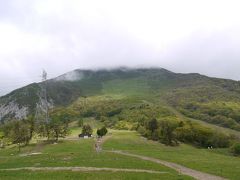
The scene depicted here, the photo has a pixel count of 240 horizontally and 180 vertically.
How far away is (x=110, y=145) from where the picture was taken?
114 meters

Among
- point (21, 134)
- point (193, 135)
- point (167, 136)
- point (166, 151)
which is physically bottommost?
point (166, 151)

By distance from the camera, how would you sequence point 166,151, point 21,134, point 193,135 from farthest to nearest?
point 193,135 → point 21,134 → point 166,151

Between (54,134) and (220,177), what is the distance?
284ft

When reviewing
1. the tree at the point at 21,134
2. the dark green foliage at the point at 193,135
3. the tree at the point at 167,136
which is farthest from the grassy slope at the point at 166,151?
the tree at the point at 21,134

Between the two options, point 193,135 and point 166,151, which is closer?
point 166,151

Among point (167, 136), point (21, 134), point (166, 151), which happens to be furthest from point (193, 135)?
point (21, 134)

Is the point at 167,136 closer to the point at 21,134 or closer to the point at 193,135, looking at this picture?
the point at 193,135

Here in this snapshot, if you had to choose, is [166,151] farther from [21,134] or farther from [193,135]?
[193,135]

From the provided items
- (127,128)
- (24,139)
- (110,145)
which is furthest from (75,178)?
(127,128)

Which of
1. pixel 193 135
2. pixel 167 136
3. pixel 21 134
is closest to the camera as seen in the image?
pixel 21 134

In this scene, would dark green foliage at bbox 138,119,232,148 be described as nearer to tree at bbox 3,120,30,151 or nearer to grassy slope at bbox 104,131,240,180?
grassy slope at bbox 104,131,240,180

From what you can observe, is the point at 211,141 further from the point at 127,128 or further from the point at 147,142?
the point at 127,128

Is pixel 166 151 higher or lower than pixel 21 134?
lower

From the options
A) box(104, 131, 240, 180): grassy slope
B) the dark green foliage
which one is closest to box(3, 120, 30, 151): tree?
box(104, 131, 240, 180): grassy slope
